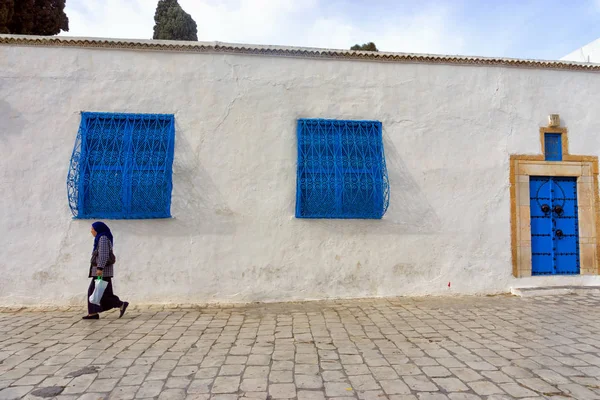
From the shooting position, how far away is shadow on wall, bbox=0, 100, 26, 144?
5.43 m

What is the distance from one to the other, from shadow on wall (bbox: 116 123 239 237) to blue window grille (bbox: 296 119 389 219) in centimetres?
116

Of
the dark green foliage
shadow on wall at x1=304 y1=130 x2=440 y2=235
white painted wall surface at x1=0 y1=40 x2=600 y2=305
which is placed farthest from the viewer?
the dark green foliage

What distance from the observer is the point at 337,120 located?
19.2 feet

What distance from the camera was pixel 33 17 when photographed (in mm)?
11141

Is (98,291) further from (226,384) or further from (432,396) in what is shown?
(432,396)

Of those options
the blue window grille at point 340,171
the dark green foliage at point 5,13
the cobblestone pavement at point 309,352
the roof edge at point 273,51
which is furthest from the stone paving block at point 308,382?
the dark green foliage at point 5,13

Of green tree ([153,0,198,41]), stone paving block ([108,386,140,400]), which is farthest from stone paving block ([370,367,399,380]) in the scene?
green tree ([153,0,198,41])

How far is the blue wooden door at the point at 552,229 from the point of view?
608 centimetres

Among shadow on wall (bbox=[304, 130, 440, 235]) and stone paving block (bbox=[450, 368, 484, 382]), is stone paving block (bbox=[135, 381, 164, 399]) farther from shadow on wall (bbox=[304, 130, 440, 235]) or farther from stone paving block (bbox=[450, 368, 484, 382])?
shadow on wall (bbox=[304, 130, 440, 235])

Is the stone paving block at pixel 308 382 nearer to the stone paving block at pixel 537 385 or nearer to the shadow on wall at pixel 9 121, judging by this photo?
the stone paving block at pixel 537 385

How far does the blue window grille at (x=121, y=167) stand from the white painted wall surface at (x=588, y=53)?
10.5m

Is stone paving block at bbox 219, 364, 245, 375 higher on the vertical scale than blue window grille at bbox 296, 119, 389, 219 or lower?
lower

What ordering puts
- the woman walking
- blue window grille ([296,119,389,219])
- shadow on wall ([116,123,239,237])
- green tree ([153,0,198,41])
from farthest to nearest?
green tree ([153,0,198,41]) < blue window grille ([296,119,389,219]) < shadow on wall ([116,123,239,237]) < the woman walking

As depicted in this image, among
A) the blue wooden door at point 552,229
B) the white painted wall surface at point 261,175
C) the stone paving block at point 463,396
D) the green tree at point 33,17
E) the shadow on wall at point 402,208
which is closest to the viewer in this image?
the stone paving block at point 463,396
